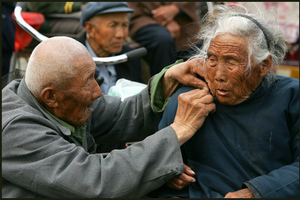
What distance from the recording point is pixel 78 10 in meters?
5.81

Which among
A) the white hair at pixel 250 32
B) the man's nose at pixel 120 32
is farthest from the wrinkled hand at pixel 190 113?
the man's nose at pixel 120 32

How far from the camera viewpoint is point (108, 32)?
5156mm

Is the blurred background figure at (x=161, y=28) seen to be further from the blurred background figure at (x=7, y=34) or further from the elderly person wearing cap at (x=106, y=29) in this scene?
the blurred background figure at (x=7, y=34)

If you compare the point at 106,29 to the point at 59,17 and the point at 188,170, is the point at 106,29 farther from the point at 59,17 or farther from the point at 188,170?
the point at 188,170

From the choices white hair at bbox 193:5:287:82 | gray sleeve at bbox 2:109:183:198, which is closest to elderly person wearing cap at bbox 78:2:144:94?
white hair at bbox 193:5:287:82

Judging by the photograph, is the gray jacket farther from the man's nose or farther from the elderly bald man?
the man's nose

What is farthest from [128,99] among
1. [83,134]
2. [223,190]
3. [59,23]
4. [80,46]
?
[59,23]

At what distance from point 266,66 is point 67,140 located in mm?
1133

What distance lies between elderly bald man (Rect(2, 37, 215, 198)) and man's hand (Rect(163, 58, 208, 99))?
0.18 feet

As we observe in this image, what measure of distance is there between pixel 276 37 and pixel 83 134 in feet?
3.91

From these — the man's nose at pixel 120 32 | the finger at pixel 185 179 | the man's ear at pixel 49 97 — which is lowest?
the man's nose at pixel 120 32

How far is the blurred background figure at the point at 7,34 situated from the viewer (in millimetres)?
5484

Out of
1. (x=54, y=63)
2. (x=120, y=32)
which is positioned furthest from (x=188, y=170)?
(x=120, y=32)

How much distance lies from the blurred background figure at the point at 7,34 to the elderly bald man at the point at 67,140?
9.63 feet
